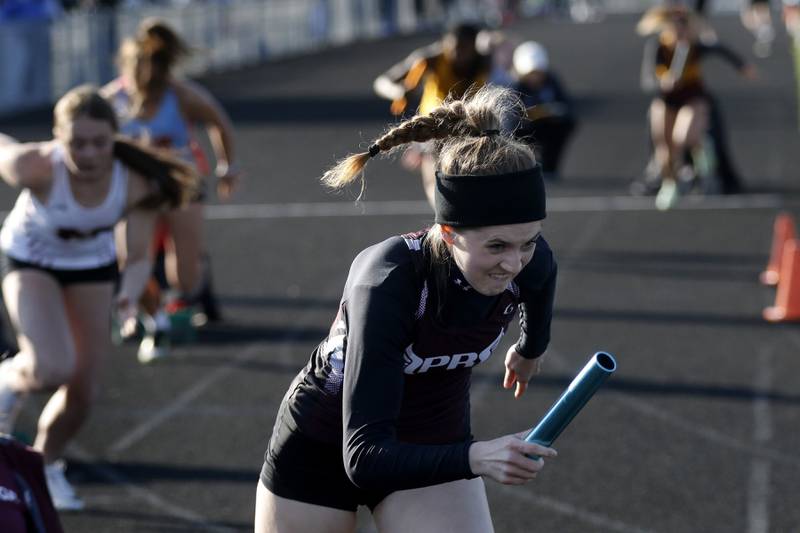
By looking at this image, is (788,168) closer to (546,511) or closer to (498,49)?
(498,49)

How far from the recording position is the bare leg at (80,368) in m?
6.50

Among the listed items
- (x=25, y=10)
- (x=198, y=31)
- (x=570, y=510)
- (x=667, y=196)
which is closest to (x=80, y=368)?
(x=570, y=510)

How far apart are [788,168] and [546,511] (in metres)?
10.8

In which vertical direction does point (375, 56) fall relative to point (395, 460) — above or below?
below

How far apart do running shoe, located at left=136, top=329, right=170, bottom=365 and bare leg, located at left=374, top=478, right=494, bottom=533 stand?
16.9ft

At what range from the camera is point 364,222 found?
44.3 feet

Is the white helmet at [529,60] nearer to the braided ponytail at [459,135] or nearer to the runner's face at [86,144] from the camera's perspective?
the runner's face at [86,144]

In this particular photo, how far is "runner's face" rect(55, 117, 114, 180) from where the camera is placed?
20.5 feet

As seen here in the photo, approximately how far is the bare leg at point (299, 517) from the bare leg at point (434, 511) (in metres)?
0.12

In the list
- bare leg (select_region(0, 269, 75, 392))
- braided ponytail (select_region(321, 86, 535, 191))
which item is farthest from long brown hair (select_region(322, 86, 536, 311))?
bare leg (select_region(0, 269, 75, 392))

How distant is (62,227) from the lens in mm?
6527

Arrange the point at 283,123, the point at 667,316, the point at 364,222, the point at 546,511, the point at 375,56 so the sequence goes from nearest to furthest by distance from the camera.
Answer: the point at 546,511, the point at 667,316, the point at 364,222, the point at 283,123, the point at 375,56

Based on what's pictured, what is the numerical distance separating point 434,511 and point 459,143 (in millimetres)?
1057

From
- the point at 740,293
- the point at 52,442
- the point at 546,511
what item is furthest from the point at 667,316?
the point at 52,442
